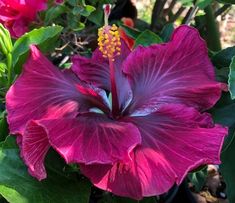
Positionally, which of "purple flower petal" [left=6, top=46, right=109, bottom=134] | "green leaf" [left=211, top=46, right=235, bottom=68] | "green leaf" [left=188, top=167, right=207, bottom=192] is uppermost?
"green leaf" [left=211, top=46, right=235, bottom=68]

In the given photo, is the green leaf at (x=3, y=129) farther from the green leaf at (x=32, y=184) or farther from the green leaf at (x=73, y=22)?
the green leaf at (x=73, y=22)

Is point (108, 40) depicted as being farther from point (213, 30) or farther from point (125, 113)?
point (213, 30)

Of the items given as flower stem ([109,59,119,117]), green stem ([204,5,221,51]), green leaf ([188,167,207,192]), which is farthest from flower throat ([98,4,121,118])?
green stem ([204,5,221,51])

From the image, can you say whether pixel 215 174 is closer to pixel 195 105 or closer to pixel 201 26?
pixel 201 26

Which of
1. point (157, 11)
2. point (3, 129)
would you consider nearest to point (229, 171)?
point (3, 129)

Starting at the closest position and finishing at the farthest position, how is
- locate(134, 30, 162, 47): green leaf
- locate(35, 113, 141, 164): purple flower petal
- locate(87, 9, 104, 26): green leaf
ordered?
locate(35, 113, 141, 164): purple flower petal < locate(134, 30, 162, 47): green leaf < locate(87, 9, 104, 26): green leaf

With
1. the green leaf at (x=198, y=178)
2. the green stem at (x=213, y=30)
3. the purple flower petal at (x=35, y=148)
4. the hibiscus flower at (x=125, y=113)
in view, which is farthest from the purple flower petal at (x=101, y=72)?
the green stem at (x=213, y=30)

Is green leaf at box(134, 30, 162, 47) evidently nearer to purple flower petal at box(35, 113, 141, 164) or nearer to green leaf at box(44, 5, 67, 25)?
green leaf at box(44, 5, 67, 25)
